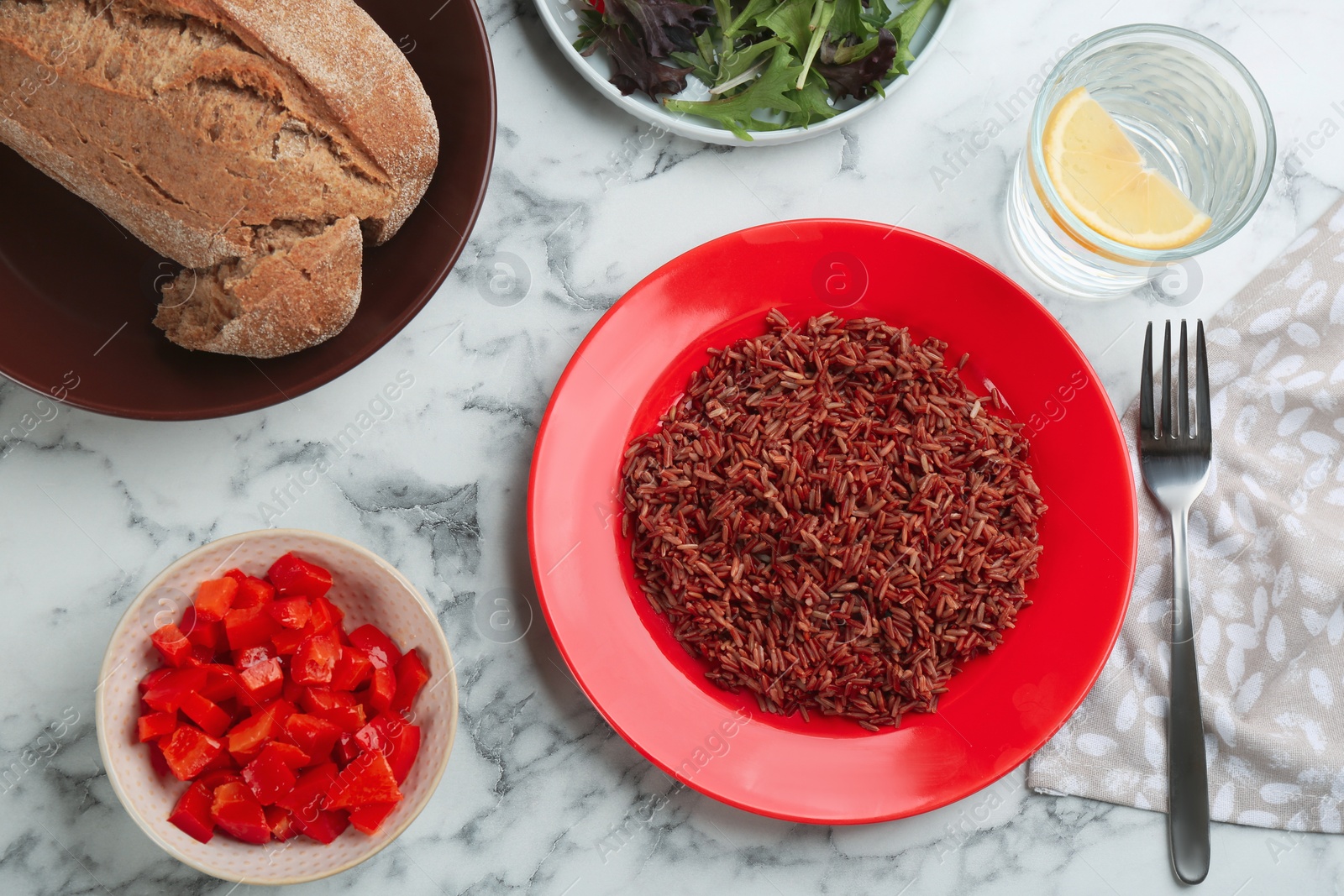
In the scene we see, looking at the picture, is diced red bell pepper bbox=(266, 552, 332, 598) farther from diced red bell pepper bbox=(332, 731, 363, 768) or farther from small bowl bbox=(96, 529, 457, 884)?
diced red bell pepper bbox=(332, 731, 363, 768)

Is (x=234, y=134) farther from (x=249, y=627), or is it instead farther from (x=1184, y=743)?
(x=1184, y=743)

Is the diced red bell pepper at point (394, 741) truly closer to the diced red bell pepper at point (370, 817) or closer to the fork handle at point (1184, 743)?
the diced red bell pepper at point (370, 817)

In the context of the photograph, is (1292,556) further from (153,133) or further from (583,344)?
(153,133)

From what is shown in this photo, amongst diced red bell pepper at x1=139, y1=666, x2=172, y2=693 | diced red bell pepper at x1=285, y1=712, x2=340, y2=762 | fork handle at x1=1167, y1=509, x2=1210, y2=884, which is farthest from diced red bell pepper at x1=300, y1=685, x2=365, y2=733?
fork handle at x1=1167, y1=509, x2=1210, y2=884

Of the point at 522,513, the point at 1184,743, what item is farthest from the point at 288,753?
the point at 1184,743

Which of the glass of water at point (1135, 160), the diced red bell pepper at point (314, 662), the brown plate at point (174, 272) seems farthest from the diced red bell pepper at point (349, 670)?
the glass of water at point (1135, 160)

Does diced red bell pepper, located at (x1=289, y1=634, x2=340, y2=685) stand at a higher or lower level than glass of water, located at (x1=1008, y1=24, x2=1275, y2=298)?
lower
